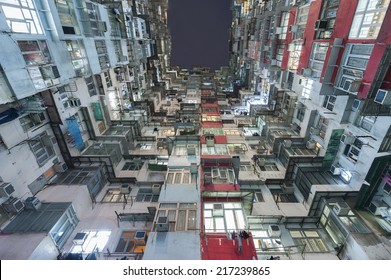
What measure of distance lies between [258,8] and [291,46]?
20.8 metres

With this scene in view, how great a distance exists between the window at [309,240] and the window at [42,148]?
2415cm

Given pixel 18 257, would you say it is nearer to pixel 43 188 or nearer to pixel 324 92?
pixel 43 188

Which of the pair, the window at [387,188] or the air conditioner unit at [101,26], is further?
the air conditioner unit at [101,26]

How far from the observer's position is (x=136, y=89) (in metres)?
36.7

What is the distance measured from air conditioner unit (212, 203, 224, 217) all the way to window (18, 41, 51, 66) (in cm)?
1792

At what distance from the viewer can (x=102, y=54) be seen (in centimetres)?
2381

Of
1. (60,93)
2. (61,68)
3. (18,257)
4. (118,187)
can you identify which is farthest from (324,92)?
(18,257)

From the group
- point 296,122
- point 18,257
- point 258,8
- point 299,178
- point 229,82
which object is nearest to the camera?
point 18,257

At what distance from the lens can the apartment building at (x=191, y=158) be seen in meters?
12.4

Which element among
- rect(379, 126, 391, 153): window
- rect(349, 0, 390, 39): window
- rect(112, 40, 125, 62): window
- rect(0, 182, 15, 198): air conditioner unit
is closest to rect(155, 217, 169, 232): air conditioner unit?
rect(0, 182, 15, 198): air conditioner unit

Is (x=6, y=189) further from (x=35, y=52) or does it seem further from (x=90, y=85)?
(x=90, y=85)

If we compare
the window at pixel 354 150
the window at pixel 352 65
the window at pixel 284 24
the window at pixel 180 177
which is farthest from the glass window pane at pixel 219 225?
the window at pixel 284 24

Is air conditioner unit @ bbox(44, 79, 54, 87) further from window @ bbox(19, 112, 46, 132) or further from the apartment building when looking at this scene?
window @ bbox(19, 112, 46, 132)

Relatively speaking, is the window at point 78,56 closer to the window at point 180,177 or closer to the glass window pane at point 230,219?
the window at point 180,177
